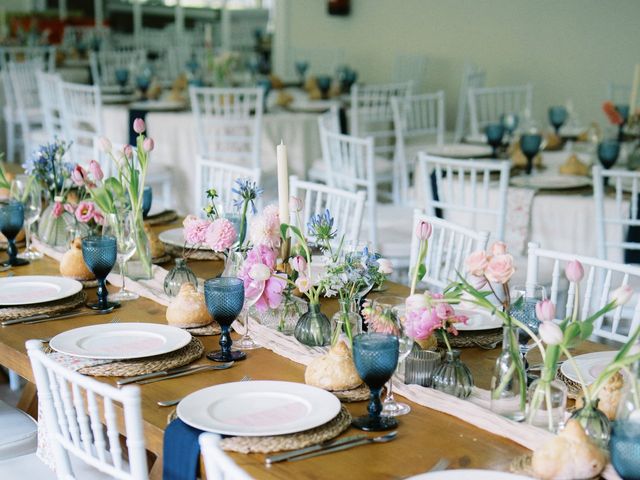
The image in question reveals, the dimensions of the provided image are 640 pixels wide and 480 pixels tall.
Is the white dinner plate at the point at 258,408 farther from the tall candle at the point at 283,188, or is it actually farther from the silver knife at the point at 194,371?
the tall candle at the point at 283,188

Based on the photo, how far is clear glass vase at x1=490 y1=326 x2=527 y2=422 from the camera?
143 centimetres

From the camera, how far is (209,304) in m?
1.71

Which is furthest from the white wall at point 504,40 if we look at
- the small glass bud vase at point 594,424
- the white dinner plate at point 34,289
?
the small glass bud vase at point 594,424

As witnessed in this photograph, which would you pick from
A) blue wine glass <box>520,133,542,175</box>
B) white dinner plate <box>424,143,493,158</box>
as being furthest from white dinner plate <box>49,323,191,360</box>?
white dinner plate <box>424,143,493,158</box>

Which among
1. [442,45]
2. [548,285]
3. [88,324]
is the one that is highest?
[442,45]

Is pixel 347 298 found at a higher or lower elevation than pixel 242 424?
higher

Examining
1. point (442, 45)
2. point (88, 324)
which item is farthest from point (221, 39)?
point (88, 324)

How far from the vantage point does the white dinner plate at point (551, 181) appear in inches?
126

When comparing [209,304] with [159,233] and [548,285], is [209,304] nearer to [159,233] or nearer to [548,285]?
[159,233]

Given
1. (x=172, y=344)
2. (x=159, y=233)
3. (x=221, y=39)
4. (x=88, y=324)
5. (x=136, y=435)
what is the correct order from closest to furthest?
(x=136, y=435)
(x=172, y=344)
(x=88, y=324)
(x=159, y=233)
(x=221, y=39)

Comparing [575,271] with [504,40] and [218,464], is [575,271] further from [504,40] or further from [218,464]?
[504,40]

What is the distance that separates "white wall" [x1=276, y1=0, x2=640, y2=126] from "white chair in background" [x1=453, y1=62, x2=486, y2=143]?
0.42ft

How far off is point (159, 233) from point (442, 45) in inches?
172

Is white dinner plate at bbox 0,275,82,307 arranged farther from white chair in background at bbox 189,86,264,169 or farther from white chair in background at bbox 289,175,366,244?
white chair in background at bbox 189,86,264,169
